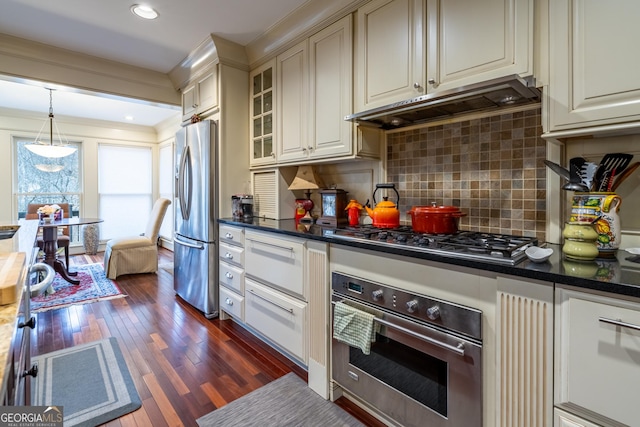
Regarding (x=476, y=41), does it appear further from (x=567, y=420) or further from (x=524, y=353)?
(x=567, y=420)

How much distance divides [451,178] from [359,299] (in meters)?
0.92

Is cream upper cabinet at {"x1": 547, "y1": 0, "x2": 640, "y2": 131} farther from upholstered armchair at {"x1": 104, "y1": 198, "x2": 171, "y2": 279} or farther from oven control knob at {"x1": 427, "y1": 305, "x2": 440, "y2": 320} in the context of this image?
upholstered armchair at {"x1": 104, "y1": 198, "x2": 171, "y2": 279}

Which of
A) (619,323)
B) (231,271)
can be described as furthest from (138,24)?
(619,323)

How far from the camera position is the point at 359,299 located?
5.21 feet

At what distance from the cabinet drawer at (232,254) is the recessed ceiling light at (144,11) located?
6.06ft

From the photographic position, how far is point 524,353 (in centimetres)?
107

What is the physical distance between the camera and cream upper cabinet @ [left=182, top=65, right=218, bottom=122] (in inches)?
114

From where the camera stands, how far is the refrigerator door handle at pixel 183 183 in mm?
3102

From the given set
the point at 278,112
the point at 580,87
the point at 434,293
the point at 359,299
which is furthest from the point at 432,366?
the point at 278,112

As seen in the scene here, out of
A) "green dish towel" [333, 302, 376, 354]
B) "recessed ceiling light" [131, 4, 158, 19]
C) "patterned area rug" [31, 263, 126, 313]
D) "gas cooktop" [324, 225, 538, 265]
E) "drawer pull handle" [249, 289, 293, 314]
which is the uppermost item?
"recessed ceiling light" [131, 4, 158, 19]

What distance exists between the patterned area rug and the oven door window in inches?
125

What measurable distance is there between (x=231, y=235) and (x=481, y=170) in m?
1.92

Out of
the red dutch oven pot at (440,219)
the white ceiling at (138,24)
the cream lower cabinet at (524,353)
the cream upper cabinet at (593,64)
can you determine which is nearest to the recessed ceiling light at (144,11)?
the white ceiling at (138,24)

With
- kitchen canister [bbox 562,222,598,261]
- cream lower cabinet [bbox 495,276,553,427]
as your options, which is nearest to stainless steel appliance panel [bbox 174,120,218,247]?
cream lower cabinet [bbox 495,276,553,427]
